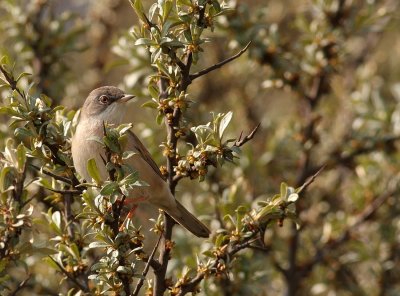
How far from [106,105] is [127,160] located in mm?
529

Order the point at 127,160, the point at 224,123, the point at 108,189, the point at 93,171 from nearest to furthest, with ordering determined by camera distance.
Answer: the point at 108,189 → the point at 93,171 → the point at 224,123 → the point at 127,160

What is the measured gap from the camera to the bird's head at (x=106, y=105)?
15.1ft

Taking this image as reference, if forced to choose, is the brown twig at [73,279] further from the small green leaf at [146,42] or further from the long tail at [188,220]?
the small green leaf at [146,42]

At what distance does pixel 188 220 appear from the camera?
4188 millimetres

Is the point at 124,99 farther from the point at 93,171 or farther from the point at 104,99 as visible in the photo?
the point at 93,171

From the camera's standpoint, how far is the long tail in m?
4.14

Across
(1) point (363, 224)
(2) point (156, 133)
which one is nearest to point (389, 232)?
(1) point (363, 224)

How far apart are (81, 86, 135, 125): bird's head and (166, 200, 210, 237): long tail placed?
0.83m

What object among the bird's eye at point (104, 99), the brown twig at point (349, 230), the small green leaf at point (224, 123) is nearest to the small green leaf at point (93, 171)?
the small green leaf at point (224, 123)

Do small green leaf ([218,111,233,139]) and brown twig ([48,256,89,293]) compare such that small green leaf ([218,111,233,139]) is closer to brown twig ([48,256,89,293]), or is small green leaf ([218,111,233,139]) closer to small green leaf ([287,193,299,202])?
small green leaf ([287,193,299,202])

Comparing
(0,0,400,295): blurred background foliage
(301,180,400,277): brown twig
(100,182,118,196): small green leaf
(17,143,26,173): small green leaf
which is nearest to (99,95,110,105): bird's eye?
(0,0,400,295): blurred background foliage

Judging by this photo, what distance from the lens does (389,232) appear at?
19.7ft

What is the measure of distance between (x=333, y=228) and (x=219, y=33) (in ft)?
6.37

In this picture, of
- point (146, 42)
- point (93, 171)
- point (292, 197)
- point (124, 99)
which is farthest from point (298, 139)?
point (93, 171)
